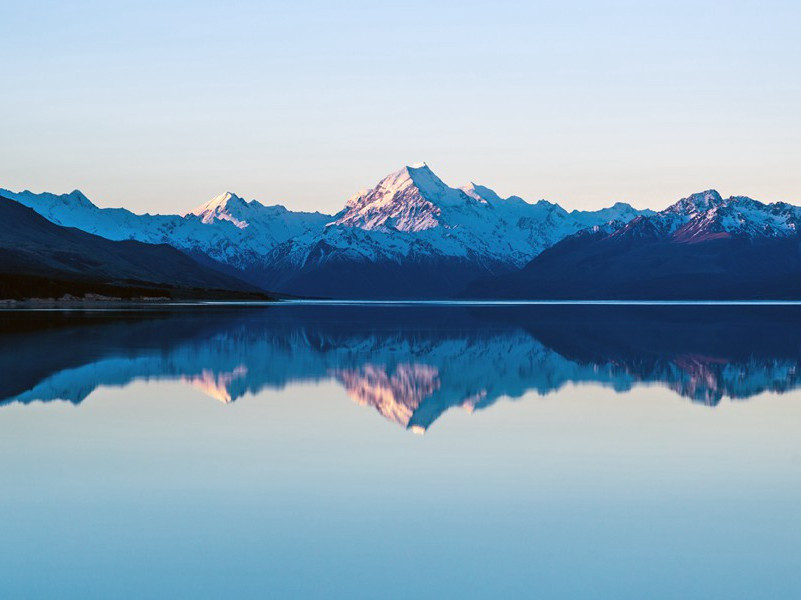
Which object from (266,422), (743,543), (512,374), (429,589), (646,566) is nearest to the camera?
(429,589)

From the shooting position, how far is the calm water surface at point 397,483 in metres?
16.7

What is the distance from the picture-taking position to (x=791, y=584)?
16.3m

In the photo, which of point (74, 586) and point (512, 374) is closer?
point (74, 586)

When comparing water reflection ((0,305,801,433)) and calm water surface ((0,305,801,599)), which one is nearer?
calm water surface ((0,305,801,599))

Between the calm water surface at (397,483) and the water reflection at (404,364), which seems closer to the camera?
the calm water surface at (397,483)

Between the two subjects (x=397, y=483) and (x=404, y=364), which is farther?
(x=404, y=364)

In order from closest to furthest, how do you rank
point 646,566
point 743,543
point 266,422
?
point 646,566 < point 743,543 < point 266,422

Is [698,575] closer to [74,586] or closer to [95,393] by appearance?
[74,586]

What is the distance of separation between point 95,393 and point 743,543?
2964 cm

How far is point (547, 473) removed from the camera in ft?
82.4

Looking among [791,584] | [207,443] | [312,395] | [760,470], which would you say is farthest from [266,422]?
[791,584]

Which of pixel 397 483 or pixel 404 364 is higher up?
pixel 404 364

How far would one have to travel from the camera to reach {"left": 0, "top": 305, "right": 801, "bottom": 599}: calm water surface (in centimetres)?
1673

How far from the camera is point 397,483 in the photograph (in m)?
23.8
